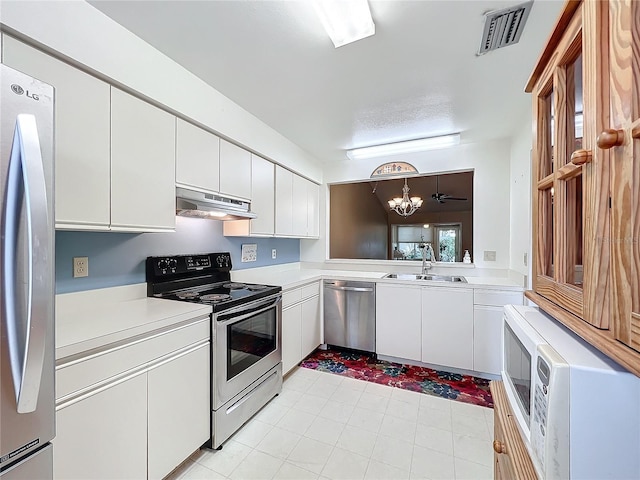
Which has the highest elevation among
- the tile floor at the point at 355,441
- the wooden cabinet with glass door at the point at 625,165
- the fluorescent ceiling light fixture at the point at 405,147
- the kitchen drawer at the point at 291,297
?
the fluorescent ceiling light fixture at the point at 405,147

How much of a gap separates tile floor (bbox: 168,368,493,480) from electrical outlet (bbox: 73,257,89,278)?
4.05 feet

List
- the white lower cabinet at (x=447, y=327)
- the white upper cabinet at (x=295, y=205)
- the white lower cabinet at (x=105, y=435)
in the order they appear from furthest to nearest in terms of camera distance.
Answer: the white upper cabinet at (x=295, y=205) → the white lower cabinet at (x=447, y=327) → the white lower cabinet at (x=105, y=435)

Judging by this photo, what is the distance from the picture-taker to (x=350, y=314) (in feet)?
10.5

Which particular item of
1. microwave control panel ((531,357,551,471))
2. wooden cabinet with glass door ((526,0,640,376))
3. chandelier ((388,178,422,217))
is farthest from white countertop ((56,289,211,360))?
chandelier ((388,178,422,217))

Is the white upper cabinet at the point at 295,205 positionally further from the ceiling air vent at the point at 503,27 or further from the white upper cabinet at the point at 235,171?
the ceiling air vent at the point at 503,27

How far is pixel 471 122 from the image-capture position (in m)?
2.63

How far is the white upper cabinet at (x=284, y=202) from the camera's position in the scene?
9.71ft

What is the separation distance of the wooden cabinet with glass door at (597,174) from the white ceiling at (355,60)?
811 millimetres

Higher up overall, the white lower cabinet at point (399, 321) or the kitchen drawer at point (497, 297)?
the kitchen drawer at point (497, 297)

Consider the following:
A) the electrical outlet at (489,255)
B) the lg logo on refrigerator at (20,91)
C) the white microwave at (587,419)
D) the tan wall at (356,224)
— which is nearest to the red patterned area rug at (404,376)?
the electrical outlet at (489,255)

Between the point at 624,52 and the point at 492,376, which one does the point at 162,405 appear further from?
the point at 492,376

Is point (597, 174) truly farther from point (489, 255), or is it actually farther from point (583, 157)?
point (489, 255)

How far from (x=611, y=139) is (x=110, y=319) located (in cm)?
194

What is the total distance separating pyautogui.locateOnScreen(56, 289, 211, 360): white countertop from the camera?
3.79ft
